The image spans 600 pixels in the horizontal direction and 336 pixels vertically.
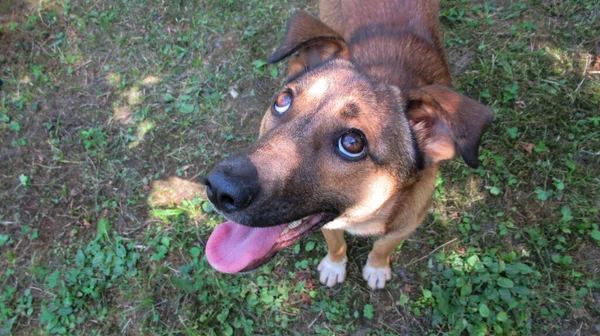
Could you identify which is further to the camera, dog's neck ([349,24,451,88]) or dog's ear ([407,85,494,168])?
dog's neck ([349,24,451,88])

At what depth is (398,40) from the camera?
3.48m

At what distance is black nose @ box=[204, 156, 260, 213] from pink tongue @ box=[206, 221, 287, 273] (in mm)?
594

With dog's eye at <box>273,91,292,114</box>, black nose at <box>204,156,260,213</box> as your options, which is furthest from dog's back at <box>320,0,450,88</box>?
black nose at <box>204,156,260,213</box>

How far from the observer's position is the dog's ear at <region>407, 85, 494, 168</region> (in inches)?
94.7

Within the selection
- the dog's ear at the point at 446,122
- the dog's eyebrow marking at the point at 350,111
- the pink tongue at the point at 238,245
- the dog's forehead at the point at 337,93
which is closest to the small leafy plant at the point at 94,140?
the pink tongue at the point at 238,245

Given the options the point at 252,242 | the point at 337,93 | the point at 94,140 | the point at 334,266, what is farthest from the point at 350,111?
the point at 94,140

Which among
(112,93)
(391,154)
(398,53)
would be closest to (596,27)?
(398,53)

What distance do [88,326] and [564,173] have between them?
5263 millimetres

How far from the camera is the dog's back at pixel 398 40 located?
10.7ft

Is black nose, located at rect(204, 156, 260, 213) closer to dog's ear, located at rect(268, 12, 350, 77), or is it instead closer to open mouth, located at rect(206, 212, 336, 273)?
open mouth, located at rect(206, 212, 336, 273)

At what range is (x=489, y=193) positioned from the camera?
4387 mm

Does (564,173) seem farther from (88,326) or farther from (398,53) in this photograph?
(88,326)

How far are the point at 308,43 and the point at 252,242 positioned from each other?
4.74 feet

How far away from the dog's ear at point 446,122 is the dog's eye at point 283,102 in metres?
0.81
